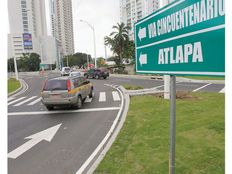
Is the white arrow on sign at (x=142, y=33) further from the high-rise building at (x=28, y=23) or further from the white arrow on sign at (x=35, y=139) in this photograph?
the high-rise building at (x=28, y=23)

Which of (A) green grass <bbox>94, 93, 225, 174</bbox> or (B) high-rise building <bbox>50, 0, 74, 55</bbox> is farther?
(B) high-rise building <bbox>50, 0, 74, 55</bbox>

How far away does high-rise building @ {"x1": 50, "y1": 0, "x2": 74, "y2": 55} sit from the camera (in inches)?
4845

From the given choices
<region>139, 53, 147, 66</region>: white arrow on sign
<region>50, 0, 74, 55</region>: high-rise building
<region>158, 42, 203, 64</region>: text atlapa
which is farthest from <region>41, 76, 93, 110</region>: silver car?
<region>50, 0, 74, 55</region>: high-rise building

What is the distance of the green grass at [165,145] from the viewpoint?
460 cm

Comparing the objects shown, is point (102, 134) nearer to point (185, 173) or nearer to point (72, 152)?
point (72, 152)

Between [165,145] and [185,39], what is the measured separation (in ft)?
14.2

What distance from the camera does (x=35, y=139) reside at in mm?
7305

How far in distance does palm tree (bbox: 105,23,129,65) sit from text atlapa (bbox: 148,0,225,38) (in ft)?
141

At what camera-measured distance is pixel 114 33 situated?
44.9 meters

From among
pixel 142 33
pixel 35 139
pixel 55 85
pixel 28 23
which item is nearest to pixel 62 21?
pixel 28 23

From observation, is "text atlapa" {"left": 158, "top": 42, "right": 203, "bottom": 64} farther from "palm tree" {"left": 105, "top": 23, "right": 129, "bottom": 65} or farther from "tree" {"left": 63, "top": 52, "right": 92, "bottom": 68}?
"tree" {"left": 63, "top": 52, "right": 92, "bottom": 68}

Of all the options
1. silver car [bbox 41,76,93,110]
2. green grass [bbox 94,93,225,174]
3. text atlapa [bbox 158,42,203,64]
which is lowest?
green grass [bbox 94,93,225,174]

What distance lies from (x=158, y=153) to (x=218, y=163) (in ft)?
4.37

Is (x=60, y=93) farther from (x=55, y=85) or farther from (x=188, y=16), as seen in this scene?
(x=188, y=16)
